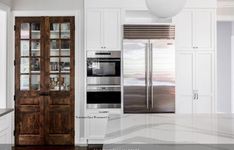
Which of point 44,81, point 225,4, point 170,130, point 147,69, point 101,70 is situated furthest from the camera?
point 225,4

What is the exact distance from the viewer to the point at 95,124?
5.25 meters

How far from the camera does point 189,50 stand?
17.2 feet

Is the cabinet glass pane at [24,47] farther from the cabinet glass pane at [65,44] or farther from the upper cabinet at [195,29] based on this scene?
the upper cabinet at [195,29]

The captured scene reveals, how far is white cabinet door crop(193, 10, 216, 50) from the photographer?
5.24 meters

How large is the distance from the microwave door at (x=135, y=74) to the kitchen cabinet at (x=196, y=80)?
2.21 ft

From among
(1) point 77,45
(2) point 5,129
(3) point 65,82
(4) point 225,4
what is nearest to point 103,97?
(3) point 65,82

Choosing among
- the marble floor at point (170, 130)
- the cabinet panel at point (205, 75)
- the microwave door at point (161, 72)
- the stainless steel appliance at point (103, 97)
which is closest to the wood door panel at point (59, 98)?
the stainless steel appliance at point (103, 97)

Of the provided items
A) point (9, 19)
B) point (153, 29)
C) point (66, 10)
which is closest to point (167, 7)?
point (153, 29)

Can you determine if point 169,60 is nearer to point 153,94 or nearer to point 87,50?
point 153,94

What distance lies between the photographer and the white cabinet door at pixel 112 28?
17.1 ft

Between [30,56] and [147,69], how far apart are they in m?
2.16

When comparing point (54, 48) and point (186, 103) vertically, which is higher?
point (54, 48)

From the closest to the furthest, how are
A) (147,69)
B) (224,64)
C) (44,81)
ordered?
(147,69) → (44,81) → (224,64)

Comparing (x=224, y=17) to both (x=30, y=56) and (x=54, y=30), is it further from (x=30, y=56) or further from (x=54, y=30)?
(x=30, y=56)
